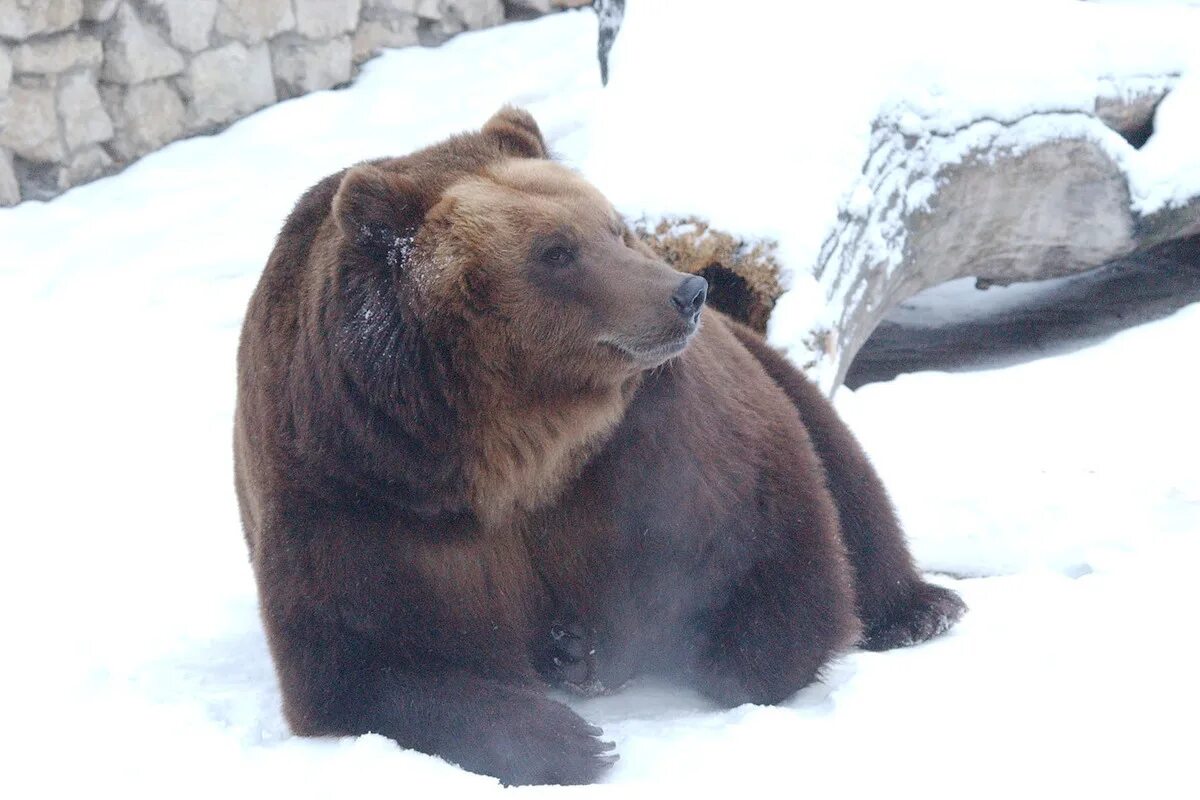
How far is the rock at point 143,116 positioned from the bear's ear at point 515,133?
5628 millimetres

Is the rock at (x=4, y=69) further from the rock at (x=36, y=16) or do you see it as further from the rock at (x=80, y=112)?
the rock at (x=80, y=112)

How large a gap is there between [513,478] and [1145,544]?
2.25 m

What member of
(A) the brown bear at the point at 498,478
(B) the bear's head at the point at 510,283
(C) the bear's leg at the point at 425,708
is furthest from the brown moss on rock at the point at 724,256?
(C) the bear's leg at the point at 425,708

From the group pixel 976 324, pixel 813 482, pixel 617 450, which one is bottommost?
pixel 976 324

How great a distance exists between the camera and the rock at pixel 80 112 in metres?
7.26

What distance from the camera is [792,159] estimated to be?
4473mm

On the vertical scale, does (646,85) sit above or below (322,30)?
above

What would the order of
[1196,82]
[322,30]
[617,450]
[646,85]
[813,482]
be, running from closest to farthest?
[617,450] → [813,482] → [646,85] → [1196,82] → [322,30]

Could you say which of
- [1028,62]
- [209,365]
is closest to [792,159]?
[1028,62]

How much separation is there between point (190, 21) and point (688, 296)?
6.53 metres

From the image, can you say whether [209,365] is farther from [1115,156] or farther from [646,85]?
[1115,156]

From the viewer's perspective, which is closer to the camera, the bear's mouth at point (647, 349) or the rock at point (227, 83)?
the bear's mouth at point (647, 349)

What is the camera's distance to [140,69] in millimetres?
7617

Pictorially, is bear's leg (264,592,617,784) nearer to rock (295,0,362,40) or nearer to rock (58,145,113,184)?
rock (58,145,113,184)
